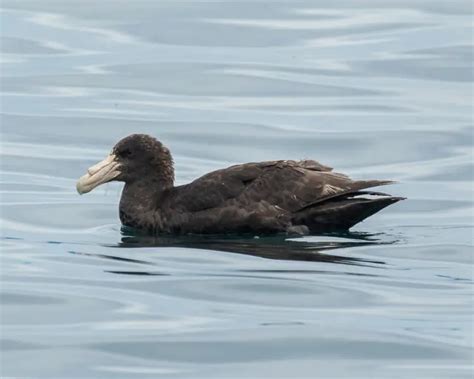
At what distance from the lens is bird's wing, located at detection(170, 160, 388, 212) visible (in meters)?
17.2

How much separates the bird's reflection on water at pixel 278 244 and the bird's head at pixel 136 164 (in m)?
0.59

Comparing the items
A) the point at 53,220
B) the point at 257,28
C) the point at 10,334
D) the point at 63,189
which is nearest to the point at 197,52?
the point at 257,28

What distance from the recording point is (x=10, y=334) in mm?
13727

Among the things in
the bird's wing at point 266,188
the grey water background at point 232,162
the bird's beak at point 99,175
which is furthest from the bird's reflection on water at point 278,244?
the bird's beak at point 99,175

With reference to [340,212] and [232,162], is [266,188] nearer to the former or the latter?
[340,212]

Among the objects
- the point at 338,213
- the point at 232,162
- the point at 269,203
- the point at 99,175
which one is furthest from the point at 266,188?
the point at 232,162

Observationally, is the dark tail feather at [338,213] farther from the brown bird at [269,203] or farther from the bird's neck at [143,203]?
the bird's neck at [143,203]

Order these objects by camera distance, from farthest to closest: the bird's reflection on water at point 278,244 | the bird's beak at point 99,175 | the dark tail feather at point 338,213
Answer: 1. the bird's beak at point 99,175
2. the dark tail feather at point 338,213
3. the bird's reflection on water at point 278,244

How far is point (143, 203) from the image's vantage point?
17.8 meters

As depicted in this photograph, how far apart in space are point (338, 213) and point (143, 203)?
169 centimetres

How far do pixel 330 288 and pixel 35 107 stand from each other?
1067cm

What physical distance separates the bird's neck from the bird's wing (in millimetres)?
321

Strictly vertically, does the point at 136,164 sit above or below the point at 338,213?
above

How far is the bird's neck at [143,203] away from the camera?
693 inches
